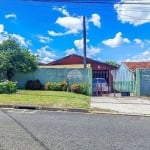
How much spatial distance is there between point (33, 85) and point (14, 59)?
7.95 feet

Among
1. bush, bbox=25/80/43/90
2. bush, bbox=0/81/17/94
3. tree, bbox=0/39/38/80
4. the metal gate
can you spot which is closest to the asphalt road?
bush, bbox=0/81/17/94

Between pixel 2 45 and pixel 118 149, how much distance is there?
20.7 metres

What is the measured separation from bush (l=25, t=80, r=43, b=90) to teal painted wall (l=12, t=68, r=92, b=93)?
1.35ft

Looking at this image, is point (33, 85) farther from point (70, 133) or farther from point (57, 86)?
point (70, 133)

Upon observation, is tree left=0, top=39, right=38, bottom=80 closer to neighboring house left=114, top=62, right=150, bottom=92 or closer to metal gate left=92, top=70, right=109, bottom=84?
metal gate left=92, top=70, right=109, bottom=84

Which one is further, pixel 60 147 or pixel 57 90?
pixel 57 90

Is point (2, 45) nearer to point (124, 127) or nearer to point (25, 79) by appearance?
point (25, 79)

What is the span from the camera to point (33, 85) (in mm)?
25953

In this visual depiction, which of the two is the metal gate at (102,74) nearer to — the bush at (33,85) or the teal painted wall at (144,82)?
the teal painted wall at (144,82)

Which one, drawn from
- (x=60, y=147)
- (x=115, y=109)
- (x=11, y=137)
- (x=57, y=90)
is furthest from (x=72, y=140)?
(x=57, y=90)

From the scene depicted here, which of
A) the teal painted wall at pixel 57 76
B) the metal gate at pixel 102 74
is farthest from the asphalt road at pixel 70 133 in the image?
the metal gate at pixel 102 74

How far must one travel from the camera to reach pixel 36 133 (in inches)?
353

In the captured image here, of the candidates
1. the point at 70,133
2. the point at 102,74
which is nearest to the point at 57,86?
the point at 102,74

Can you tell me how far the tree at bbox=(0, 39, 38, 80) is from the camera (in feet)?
85.3
